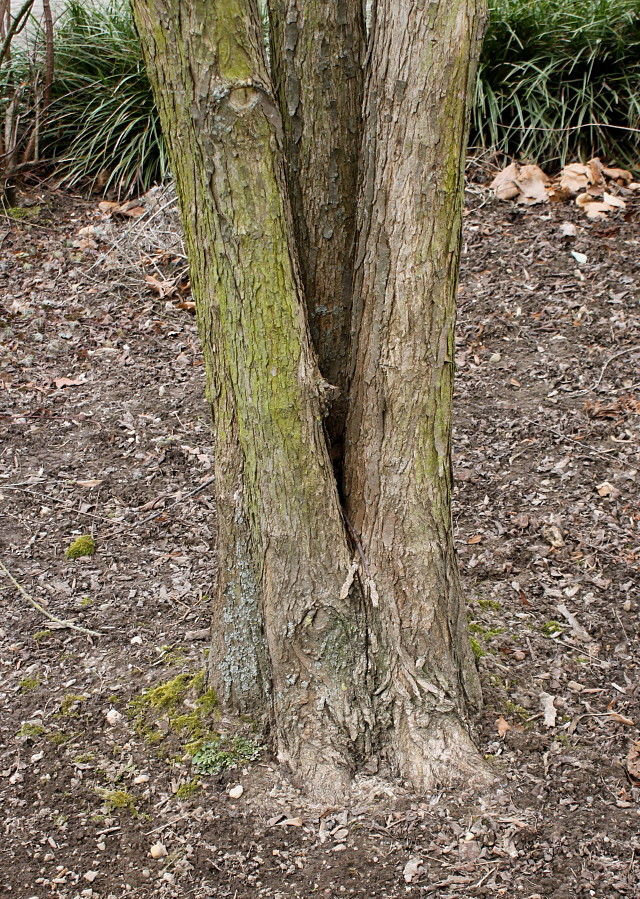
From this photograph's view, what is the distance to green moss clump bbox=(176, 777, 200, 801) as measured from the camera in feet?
8.51

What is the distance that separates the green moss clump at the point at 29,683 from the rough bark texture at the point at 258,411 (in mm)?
735

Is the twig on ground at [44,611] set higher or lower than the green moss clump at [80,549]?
lower

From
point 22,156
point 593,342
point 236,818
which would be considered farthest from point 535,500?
point 22,156

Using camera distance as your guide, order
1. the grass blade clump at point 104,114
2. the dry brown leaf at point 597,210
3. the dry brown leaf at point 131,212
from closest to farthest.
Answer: the dry brown leaf at point 597,210 → the dry brown leaf at point 131,212 → the grass blade clump at point 104,114

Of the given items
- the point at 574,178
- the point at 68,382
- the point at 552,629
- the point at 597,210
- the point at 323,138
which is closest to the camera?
the point at 323,138

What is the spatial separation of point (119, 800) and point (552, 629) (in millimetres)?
1698

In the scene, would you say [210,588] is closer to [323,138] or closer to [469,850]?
[469,850]

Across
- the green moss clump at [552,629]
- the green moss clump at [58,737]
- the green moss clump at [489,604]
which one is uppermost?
the green moss clump at [489,604]

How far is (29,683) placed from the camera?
302cm

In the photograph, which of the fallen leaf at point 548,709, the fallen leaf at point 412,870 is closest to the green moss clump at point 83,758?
the fallen leaf at point 412,870

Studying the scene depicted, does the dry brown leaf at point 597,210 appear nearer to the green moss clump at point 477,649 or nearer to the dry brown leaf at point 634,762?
the green moss clump at point 477,649

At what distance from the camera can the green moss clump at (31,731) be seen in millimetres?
2803

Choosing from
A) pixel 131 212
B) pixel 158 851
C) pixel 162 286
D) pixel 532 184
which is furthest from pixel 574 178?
pixel 158 851

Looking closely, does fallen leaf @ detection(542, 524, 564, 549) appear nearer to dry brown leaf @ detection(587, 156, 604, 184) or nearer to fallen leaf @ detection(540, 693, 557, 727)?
fallen leaf @ detection(540, 693, 557, 727)
